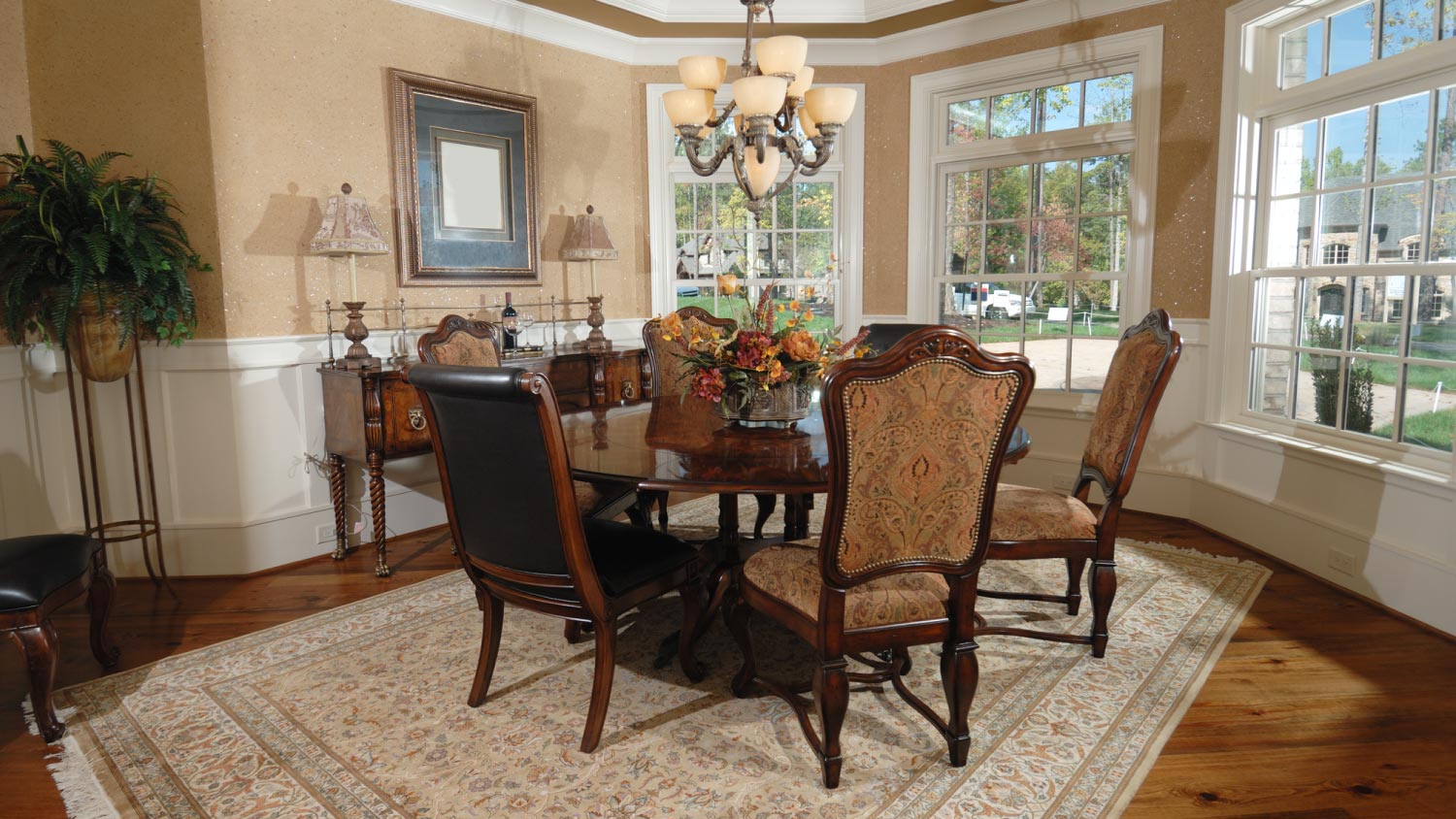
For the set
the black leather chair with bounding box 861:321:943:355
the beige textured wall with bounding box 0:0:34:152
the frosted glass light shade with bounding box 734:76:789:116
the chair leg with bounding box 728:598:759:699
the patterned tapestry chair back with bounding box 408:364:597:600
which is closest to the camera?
the patterned tapestry chair back with bounding box 408:364:597:600

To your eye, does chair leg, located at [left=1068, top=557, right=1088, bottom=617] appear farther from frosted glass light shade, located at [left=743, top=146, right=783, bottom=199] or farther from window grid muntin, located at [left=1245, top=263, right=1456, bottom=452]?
frosted glass light shade, located at [left=743, top=146, right=783, bottom=199]

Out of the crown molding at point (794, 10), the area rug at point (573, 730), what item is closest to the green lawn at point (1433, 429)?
the area rug at point (573, 730)

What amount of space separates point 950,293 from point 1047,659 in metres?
2.98

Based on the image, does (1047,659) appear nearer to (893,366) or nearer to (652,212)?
(893,366)

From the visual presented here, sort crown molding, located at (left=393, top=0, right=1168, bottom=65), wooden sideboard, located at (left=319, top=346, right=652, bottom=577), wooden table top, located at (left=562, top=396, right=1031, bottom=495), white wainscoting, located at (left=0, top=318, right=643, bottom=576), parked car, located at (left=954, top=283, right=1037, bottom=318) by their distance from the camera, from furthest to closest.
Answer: parked car, located at (left=954, top=283, right=1037, bottom=318) → crown molding, located at (left=393, top=0, right=1168, bottom=65) → wooden sideboard, located at (left=319, top=346, right=652, bottom=577) → white wainscoting, located at (left=0, top=318, right=643, bottom=576) → wooden table top, located at (left=562, top=396, right=1031, bottom=495)

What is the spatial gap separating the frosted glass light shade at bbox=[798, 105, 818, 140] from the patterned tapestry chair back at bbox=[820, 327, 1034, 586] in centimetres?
168

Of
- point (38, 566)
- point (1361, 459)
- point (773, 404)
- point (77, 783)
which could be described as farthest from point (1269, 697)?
point (38, 566)

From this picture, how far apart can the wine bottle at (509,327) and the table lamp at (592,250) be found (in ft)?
1.63

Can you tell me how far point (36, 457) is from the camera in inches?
135

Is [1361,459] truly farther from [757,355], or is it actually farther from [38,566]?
[38,566]

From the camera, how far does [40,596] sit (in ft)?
7.54

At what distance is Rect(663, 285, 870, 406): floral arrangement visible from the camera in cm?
253

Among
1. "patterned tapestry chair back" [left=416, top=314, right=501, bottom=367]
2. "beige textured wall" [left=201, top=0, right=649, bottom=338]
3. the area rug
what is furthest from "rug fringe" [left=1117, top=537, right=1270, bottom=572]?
"beige textured wall" [left=201, top=0, right=649, bottom=338]

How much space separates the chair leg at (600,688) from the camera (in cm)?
218
